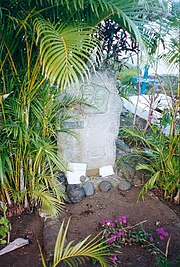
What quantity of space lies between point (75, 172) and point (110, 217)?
1.58ft

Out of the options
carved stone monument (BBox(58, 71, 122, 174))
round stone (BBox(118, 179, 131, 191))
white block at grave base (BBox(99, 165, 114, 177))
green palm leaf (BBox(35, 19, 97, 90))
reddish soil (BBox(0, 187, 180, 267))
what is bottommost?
reddish soil (BBox(0, 187, 180, 267))

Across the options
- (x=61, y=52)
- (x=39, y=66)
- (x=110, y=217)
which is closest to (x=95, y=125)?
(x=110, y=217)

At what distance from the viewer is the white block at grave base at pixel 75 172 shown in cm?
230

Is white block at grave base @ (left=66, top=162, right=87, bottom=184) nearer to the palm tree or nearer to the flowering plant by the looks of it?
the palm tree

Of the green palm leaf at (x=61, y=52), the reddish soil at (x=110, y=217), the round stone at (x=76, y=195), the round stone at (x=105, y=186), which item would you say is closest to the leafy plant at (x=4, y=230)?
the reddish soil at (x=110, y=217)

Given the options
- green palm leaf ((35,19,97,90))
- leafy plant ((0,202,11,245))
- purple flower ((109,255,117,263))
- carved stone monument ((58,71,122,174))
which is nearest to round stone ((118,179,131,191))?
carved stone monument ((58,71,122,174))

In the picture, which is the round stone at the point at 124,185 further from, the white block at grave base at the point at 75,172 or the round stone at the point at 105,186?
the white block at grave base at the point at 75,172

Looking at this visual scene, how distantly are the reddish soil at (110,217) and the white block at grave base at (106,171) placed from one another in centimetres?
15

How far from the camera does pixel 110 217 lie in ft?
6.65

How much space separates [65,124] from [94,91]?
339 mm

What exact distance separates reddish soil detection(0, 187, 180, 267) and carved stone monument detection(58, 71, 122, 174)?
323 mm

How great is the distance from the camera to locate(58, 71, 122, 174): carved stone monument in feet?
7.36

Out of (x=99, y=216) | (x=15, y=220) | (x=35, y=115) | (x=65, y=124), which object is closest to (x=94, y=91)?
(x=65, y=124)

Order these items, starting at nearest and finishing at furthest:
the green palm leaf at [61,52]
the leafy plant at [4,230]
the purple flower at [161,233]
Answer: the green palm leaf at [61,52] < the leafy plant at [4,230] < the purple flower at [161,233]
